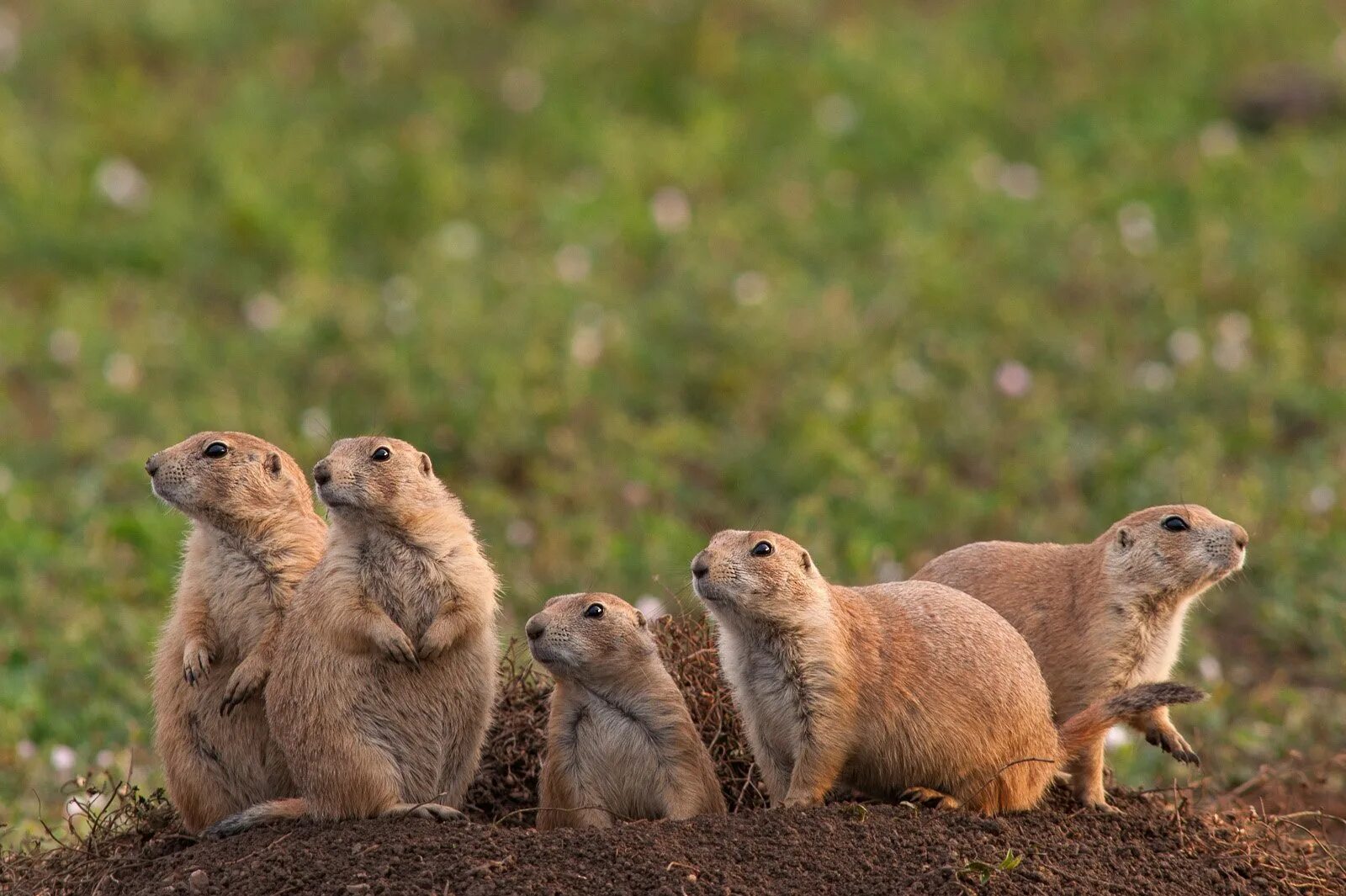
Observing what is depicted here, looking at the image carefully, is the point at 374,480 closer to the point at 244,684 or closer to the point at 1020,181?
the point at 244,684

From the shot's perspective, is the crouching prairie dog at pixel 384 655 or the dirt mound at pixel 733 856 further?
the crouching prairie dog at pixel 384 655

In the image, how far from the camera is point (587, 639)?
16.7 ft

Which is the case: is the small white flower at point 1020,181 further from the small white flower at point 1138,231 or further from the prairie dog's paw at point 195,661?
the prairie dog's paw at point 195,661

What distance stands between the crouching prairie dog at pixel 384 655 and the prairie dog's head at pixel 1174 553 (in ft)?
6.38

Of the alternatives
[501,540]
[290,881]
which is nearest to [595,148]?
[501,540]

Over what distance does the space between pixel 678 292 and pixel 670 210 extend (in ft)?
5.01

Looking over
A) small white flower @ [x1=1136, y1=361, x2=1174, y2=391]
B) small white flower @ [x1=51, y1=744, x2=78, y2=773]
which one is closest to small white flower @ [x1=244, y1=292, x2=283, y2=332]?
small white flower @ [x1=51, y1=744, x2=78, y2=773]

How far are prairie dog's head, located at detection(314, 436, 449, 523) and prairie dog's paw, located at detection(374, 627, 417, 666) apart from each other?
37cm

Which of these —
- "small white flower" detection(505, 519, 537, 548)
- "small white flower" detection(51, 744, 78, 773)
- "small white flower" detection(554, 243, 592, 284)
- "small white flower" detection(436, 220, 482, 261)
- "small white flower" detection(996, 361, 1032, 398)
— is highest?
"small white flower" detection(436, 220, 482, 261)

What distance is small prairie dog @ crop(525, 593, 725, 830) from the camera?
16.6 ft

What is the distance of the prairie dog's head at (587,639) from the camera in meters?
5.07

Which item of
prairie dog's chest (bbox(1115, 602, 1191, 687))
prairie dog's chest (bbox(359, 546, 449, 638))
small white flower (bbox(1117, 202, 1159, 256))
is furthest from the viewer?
small white flower (bbox(1117, 202, 1159, 256))

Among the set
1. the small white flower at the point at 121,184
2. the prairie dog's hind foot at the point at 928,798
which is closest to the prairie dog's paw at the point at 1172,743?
the prairie dog's hind foot at the point at 928,798

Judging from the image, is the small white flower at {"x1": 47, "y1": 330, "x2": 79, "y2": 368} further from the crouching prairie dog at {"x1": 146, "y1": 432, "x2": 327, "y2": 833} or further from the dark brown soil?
the dark brown soil
